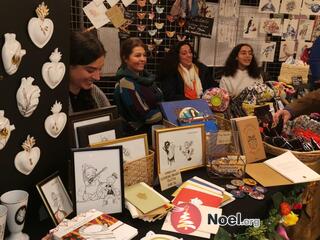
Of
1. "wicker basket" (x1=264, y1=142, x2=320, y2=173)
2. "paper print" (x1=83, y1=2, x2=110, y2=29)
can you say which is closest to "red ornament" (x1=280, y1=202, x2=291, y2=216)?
"wicker basket" (x1=264, y1=142, x2=320, y2=173)

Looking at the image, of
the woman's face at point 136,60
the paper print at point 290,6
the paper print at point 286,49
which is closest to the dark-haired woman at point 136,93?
the woman's face at point 136,60

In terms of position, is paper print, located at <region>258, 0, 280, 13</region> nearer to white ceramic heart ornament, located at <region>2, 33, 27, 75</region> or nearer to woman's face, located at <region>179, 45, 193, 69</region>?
woman's face, located at <region>179, 45, 193, 69</region>

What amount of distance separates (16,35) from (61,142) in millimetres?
443

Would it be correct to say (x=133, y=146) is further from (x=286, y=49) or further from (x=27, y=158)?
(x=286, y=49)

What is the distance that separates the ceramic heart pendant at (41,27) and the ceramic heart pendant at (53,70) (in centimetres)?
6

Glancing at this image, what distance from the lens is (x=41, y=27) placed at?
1.10 meters

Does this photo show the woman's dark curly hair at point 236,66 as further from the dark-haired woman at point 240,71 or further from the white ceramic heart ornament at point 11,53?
the white ceramic heart ornament at point 11,53

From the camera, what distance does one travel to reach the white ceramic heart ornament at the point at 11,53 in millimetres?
998

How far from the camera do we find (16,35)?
1.04 meters

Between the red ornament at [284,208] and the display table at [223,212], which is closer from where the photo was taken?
the display table at [223,212]

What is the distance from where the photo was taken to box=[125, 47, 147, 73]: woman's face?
9.19 feet

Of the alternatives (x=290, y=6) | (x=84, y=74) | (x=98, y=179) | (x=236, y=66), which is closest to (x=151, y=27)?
(x=236, y=66)

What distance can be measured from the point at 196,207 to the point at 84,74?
2.75 ft

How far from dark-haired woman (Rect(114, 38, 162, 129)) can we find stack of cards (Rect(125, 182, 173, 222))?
49.1 inches
